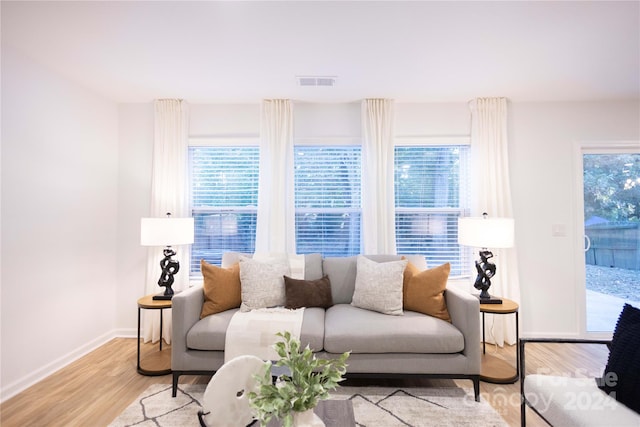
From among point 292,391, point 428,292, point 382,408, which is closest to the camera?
point 292,391

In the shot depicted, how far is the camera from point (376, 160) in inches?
127

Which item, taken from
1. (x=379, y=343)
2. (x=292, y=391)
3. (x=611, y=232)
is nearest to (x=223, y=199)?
(x=379, y=343)

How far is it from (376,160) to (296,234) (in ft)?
3.91

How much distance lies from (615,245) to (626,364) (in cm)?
267

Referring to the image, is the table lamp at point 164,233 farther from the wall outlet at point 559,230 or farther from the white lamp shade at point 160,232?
the wall outlet at point 559,230

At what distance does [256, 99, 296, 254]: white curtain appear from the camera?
321 centimetres

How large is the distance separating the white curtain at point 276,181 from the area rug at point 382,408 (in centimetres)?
146

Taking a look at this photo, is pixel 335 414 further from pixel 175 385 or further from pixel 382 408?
pixel 175 385

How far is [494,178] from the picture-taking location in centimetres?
319

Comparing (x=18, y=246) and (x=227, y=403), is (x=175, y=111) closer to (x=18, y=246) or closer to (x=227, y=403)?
(x=18, y=246)

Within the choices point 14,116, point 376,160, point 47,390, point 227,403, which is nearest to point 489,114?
point 376,160

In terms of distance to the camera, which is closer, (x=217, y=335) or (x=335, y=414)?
(x=335, y=414)

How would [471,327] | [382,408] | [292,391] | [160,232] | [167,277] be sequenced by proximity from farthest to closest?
1. [167,277]
2. [160,232]
3. [471,327]
4. [382,408]
5. [292,391]


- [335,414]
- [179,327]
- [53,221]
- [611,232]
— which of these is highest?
[53,221]
